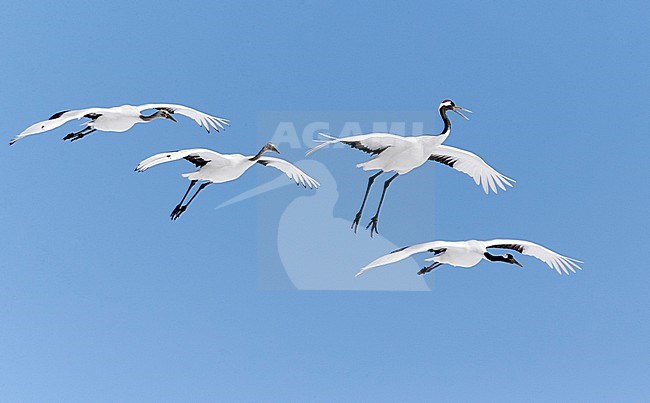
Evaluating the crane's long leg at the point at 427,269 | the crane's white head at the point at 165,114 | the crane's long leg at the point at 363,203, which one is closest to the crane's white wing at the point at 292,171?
the crane's long leg at the point at 363,203

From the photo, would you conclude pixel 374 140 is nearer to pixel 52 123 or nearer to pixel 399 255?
pixel 399 255

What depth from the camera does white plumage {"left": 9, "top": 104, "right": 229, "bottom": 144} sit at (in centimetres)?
868

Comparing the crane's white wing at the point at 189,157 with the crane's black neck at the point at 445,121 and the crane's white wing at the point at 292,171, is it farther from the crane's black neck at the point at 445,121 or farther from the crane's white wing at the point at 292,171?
the crane's black neck at the point at 445,121

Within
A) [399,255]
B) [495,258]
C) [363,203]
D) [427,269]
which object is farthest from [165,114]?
[495,258]

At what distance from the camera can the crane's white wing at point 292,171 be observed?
9.55 metres

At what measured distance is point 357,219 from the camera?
9539 millimetres

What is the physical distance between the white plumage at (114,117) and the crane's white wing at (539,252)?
282 cm

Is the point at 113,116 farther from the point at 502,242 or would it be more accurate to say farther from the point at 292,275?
the point at 502,242

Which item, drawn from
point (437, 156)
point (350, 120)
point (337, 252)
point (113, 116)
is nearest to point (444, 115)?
point (437, 156)

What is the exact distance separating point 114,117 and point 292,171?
68.1 inches

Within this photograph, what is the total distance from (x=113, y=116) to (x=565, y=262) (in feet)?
13.8

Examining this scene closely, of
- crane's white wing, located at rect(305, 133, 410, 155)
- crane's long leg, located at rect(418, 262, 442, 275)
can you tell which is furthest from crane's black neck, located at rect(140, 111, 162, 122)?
crane's long leg, located at rect(418, 262, 442, 275)

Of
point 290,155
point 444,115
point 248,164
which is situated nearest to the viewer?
point 444,115

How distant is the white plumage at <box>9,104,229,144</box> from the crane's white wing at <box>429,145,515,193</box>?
2.13 metres
